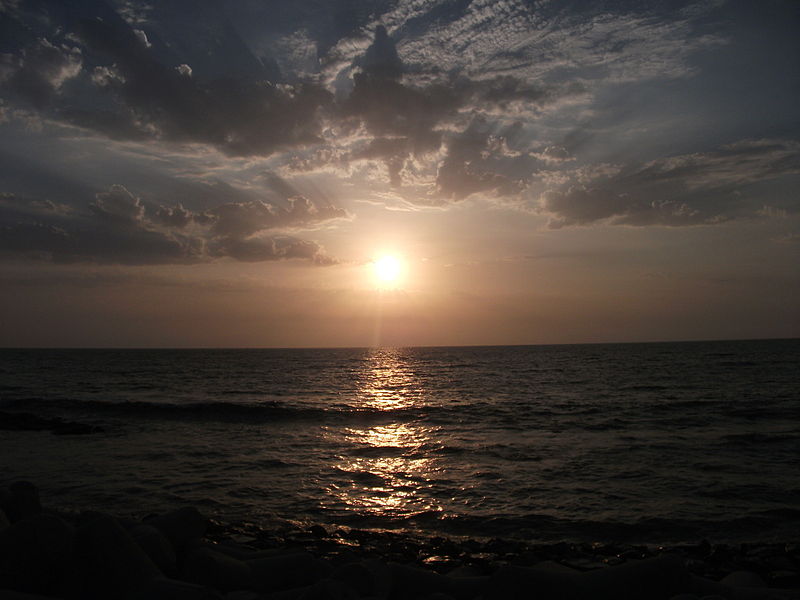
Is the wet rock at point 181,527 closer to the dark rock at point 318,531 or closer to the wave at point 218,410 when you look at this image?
the dark rock at point 318,531

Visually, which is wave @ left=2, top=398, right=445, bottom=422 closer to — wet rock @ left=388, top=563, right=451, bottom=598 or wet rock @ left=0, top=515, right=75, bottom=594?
wet rock @ left=388, top=563, right=451, bottom=598

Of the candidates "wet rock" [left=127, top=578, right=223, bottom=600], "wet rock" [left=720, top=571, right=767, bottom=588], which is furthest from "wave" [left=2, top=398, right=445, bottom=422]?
"wet rock" [left=127, top=578, right=223, bottom=600]

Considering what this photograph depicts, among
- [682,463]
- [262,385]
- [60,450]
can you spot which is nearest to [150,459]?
[60,450]

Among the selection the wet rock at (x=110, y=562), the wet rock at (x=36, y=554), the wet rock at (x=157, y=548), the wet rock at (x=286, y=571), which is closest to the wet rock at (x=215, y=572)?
the wet rock at (x=286, y=571)

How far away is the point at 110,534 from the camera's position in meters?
5.29

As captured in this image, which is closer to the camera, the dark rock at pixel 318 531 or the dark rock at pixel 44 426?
the dark rock at pixel 318 531

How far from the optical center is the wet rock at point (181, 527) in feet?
23.2

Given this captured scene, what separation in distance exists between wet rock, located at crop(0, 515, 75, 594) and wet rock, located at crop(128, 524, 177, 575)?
80 centimetres

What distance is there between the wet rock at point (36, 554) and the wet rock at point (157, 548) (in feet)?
2.63

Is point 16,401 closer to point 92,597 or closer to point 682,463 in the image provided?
point 92,597

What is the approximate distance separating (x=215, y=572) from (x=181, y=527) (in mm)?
1996

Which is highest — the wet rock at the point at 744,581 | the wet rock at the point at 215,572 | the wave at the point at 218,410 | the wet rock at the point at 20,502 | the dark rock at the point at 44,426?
the wet rock at the point at 215,572

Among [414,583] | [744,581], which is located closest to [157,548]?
[414,583]

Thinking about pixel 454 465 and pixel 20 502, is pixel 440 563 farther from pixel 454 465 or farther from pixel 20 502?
pixel 454 465
